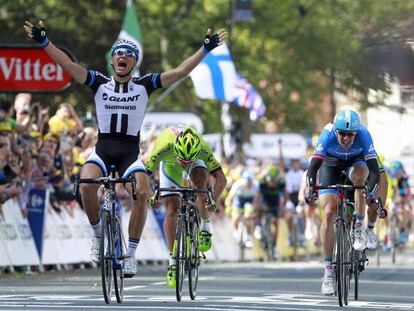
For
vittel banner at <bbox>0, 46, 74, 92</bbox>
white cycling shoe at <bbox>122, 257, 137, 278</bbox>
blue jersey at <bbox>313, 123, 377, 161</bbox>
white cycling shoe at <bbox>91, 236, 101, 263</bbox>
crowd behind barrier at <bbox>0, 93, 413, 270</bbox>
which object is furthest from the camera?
crowd behind barrier at <bbox>0, 93, 413, 270</bbox>

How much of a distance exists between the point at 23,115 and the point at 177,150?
21.4 feet

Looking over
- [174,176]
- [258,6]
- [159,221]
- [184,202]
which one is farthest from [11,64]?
[258,6]

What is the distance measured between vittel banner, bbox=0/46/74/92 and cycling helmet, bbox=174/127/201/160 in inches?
184

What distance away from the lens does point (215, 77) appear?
3241 centimetres

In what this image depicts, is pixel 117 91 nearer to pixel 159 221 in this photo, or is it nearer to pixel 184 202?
pixel 184 202

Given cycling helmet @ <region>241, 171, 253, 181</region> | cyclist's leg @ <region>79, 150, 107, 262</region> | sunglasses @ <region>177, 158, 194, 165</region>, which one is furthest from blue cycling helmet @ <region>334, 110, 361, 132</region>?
cycling helmet @ <region>241, 171, 253, 181</region>

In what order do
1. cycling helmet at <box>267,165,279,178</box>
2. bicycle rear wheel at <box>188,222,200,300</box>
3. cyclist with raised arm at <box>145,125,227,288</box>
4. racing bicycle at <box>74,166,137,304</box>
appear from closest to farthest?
1. racing bicycle at <box>74,166,137,304</box>
2. bicycle rear wheel at <box>188,222,200,300</box>
3. cyclist with raised arm at <box>145,125,227,288</box>
4. cycling helmet at <box>267,165,279,178</box>

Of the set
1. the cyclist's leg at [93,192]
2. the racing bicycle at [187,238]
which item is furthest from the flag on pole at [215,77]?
the cyclist's leg at [93,192]

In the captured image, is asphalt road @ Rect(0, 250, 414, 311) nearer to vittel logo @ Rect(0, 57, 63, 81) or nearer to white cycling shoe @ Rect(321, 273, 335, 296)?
white cycling shoe @ Rect(321, 273, 335, 296)

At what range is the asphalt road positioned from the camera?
40.7ft

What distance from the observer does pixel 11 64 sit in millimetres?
18609

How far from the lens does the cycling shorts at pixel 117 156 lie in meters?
12.8

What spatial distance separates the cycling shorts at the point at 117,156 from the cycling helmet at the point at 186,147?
1.25 meters

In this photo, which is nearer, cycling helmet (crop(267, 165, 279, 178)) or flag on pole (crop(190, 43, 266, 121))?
flag on pole (crop(190, 43, 266, 121))
